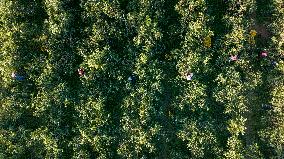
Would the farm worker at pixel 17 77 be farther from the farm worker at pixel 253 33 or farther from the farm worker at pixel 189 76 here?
the farm worker at pixel 253 33

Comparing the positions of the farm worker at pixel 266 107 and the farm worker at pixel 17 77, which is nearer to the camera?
the farm worker at pixel 17 77

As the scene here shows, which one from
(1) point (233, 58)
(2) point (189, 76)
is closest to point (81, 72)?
(2) point (189, 76)

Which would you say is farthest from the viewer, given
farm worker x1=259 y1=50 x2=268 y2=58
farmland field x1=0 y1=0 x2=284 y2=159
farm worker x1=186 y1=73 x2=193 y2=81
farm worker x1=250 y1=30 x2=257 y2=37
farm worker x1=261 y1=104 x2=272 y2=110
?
farm worker x1=250 y1=30 x2=257 y2=37

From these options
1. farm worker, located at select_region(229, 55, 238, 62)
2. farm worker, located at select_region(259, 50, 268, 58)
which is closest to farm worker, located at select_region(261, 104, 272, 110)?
farm worker, located at select_region(259, 50, 268, 58)

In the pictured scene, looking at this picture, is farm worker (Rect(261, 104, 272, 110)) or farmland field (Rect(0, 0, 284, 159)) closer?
farmland field (Rect(0, 0, 284, 159))

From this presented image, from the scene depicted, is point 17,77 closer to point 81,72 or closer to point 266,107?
point 81,72

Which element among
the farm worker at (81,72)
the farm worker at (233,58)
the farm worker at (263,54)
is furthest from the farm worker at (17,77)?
the farm worker at (263,54)

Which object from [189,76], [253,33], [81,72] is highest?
[253,33]

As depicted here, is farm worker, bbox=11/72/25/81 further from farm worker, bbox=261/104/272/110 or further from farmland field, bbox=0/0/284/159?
farm worker, bbox=261/104/272/110
